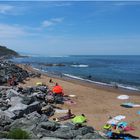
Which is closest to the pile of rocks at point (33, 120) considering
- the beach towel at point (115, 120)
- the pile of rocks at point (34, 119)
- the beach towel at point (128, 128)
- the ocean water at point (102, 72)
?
the pile of rocks at point (34, 119)

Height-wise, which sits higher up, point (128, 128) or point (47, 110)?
point (47, 110)

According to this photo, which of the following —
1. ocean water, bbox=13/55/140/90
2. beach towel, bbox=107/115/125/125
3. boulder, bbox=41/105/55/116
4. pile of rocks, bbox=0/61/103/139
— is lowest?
ocean water, bbox=13/55/140/90

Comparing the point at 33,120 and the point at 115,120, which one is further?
the point at 115,120

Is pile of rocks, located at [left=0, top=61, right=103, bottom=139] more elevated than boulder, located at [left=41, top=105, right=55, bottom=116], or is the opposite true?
pile of rocks, located at [left=0, top=61, right=103, bottom=139]

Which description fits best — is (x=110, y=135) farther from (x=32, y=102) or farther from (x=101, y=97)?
(x=101, y=97)

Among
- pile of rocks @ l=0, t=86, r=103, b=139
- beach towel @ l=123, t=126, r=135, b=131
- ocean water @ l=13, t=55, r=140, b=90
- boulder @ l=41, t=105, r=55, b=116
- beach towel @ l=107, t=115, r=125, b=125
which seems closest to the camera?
pile of rocks @ l=0, t=86, r=103, b=139

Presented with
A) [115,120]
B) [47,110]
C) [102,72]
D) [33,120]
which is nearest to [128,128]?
[115,120]

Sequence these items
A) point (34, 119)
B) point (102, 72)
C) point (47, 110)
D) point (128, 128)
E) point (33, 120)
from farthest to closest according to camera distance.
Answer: point (102, 72) → point (47, 110) → point (128, 128) → point (34, 119) → point (33, 120)

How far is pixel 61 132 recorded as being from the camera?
12430 mm

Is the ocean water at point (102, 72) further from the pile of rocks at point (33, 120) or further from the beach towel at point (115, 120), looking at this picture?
the pile of rocks at point (33, 120)

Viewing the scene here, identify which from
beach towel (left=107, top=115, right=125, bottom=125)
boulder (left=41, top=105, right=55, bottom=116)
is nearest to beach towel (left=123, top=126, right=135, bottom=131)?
beach towel (left=107, top=115, right=125, bottom=125)

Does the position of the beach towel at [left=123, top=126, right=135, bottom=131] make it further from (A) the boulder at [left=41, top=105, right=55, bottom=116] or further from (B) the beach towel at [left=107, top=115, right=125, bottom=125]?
(A) the boulder at [left=41, top=105, right=55, bottom=116]

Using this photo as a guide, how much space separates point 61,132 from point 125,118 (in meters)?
8.41

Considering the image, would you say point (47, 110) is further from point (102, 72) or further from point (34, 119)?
point (102, 72)
